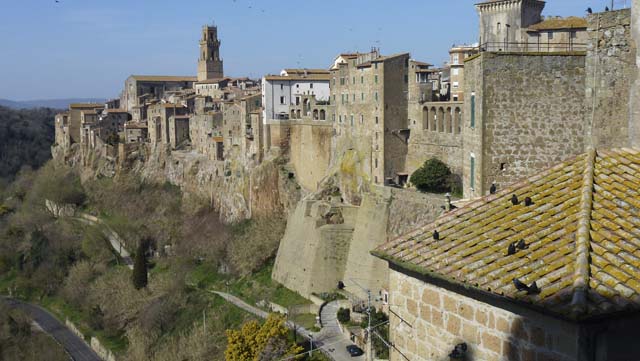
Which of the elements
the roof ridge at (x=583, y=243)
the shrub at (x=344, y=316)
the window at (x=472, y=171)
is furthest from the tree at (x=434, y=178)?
the roof ridge at (x=583, y=243)

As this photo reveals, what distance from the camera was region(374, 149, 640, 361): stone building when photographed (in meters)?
4.18

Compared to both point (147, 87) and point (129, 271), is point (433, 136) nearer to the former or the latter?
point (129, 271)

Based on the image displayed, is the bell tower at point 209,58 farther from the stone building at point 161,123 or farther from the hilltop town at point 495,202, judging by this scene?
the hilltop town at point 495,202

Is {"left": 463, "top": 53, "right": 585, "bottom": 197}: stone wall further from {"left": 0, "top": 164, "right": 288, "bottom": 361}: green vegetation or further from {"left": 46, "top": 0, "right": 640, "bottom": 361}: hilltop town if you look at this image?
{"left": 0, "top": 164, "right": 288, "bottom": 361}: green vegetation

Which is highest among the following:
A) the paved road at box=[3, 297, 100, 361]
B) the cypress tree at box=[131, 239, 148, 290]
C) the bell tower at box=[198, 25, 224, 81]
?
the bell tower at box=[198, 25, 224, 81]

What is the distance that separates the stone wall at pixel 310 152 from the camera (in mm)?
40781

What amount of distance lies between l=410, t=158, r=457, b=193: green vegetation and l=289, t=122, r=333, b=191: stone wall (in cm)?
1026

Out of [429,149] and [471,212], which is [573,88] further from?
[429,149]

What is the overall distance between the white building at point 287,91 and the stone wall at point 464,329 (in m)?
42.8

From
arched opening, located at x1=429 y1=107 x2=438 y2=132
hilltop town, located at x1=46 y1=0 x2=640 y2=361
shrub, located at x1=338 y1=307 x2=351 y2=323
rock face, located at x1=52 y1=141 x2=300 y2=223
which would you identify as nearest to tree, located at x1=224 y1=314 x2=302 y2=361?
shrub, located at x1=338 y1=307 x2=351 y2=323

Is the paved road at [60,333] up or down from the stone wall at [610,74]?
down

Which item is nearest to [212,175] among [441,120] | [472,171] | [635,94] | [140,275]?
[140,275]

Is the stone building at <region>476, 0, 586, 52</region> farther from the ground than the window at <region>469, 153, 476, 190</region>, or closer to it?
farther from the ground

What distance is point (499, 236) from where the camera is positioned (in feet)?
17.3
